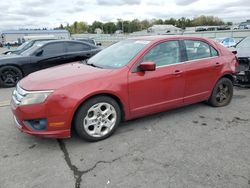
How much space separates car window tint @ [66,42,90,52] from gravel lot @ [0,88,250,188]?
4.84 meters

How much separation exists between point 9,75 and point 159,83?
5947mm

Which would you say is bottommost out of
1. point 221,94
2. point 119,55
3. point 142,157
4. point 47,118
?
point 142,157

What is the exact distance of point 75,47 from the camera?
9.05 metres

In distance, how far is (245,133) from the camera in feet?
13.1

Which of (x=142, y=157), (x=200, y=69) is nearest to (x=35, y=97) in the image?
(x=142, y=157)

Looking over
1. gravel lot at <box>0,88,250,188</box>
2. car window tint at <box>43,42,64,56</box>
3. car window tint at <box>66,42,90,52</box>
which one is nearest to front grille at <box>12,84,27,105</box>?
gravel lot at <box>0,88,250,188</box>

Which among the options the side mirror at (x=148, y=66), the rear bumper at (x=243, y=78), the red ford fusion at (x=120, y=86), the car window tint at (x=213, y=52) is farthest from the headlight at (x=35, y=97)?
the rear bumper at (x=243, y=78)

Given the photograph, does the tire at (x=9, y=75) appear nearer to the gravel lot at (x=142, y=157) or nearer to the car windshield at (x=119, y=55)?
the gravel lot at (x=142, y=157)

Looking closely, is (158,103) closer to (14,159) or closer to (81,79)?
(81,79)

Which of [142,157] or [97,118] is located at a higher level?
[97,118]

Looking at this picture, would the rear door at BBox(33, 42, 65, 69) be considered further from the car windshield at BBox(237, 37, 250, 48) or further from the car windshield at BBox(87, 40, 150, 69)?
the car windshield at BBox(237, 37, 250, 48)

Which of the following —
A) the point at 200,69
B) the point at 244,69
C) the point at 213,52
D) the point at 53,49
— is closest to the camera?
the point at 200,69

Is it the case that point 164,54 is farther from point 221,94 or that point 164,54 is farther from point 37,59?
point 37,59

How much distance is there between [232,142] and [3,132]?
3650 millimetres
